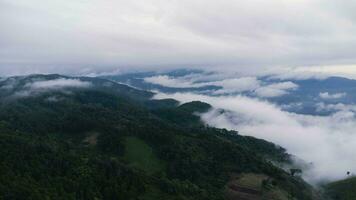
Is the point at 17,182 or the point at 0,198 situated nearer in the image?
the point at 0,198

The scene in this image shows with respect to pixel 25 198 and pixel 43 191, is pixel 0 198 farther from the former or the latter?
pixel 43 191

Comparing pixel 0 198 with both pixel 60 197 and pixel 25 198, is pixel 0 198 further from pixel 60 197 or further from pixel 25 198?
pixel 60 197

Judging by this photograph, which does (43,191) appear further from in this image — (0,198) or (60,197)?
(0,198)

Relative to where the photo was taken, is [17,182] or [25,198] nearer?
[25,198]

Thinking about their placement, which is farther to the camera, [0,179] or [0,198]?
[0,179]

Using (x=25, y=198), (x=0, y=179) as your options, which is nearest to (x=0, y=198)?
(x=25, y=198)

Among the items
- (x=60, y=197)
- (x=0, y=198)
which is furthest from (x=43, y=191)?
(x=0, y=198)

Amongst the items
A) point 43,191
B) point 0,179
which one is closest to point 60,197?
point 43,191

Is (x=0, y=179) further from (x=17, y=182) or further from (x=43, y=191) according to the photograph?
(x=43, y=191)
